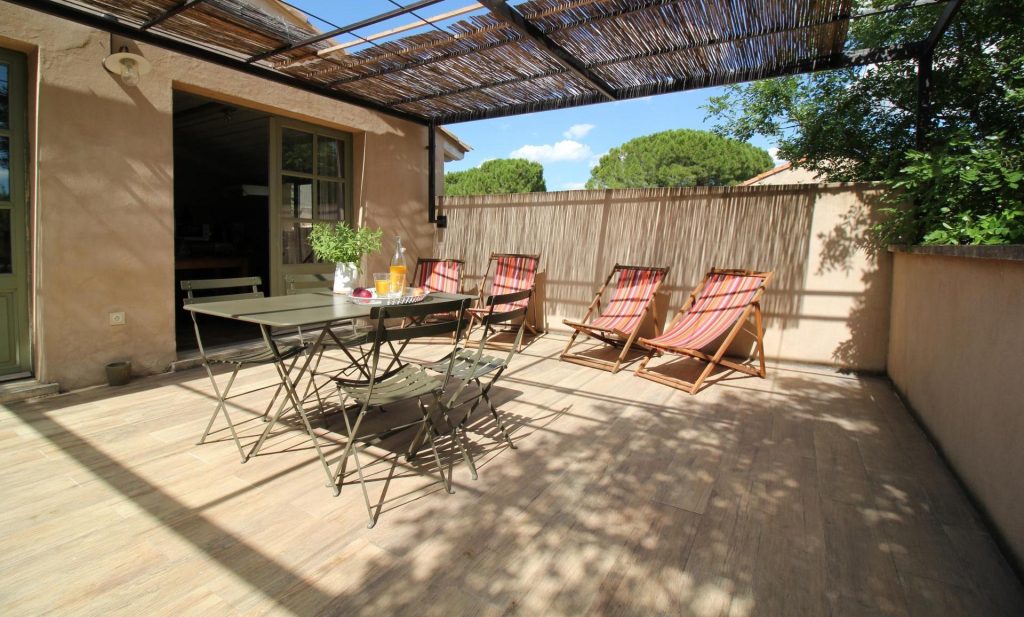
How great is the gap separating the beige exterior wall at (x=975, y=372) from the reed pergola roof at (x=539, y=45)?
1.76m

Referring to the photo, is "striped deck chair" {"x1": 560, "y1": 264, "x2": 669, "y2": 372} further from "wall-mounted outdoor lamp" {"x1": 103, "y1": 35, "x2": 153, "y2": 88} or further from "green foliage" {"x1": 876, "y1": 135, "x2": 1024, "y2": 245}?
"wall-mounted outdoor lamp" {"x1": 103, "y1": 35, "x2": 153, "y2": 88}

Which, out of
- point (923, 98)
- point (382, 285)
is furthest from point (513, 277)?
point (923, 98)

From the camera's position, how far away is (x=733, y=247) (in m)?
5.21

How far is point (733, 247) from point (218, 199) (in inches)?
304

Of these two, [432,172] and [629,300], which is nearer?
[629,300]

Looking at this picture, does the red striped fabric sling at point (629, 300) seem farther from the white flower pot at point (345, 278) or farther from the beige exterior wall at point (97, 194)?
the beige exterior wall at point (97, 194)

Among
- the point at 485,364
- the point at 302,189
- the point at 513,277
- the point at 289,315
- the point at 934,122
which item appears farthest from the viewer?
the point at 513,277

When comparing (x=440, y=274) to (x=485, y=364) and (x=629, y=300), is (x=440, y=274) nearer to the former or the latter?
(x=629, y=300)

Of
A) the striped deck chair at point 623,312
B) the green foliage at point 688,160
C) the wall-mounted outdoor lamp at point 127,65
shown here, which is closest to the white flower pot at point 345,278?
the striped deck chair at point 623,312

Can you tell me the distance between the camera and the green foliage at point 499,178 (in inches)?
1094

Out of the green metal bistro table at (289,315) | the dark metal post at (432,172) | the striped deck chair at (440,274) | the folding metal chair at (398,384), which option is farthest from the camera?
the dark metal post at (432,172)

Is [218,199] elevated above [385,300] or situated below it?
above

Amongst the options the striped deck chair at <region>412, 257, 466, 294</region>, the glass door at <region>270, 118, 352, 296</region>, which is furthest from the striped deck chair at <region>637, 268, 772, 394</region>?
the glass door at <region>270, 118, 352, 296</region>

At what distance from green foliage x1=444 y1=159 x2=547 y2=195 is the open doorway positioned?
19634 mm
